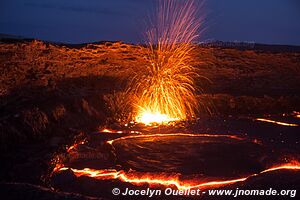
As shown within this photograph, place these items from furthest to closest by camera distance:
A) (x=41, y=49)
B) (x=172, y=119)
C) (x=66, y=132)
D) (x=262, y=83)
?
(x=262, y=83) < (x=172, y=119) < (x=41, y=49) < (x=66, y=132)

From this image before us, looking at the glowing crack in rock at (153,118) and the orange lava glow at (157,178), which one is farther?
the glowing crack in rock at (153,118)

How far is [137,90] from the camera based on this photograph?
930cm

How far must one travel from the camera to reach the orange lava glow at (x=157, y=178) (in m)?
4.55

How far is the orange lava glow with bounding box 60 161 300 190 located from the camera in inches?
179

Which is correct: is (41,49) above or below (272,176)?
above

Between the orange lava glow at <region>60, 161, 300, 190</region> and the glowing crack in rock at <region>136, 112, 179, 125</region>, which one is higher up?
the glowing crack in rock at <region>136, 112, 179, 125</region>

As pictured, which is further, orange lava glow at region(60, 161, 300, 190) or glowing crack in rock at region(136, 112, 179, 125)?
glowing crack in rock at region(136, 112, 179, 125)

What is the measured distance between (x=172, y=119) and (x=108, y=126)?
144 cm

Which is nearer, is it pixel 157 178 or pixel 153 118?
pixel 157 178

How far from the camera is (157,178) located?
15.7ft

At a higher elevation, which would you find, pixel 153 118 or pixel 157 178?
pixel 153 118

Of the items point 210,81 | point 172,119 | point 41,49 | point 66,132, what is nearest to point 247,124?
point 172,119

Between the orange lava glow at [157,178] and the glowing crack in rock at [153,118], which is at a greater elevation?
the glowing crack in rock at [153,118]

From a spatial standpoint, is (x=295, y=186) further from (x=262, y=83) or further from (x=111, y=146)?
(x=262, y=83)
